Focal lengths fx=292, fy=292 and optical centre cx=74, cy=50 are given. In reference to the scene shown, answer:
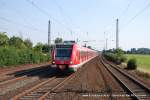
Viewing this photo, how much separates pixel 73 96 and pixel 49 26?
44914 millimetres

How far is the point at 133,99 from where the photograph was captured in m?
13.0

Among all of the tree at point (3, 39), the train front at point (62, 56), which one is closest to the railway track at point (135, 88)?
the train front at point (62, 56)

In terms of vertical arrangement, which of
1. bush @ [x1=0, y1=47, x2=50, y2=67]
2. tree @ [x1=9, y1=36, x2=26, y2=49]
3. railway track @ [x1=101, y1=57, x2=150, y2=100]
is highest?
tree @ [x1=9, y1=36, x2=26, y2=49]

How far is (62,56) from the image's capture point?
24.5 meters

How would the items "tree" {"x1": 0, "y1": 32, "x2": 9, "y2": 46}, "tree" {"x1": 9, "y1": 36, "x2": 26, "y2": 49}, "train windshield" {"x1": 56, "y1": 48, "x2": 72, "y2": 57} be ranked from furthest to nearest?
"tree" {"x1": 0, "y1": 32, "x2": 9, "y2": 46} → "tree" {"x1": 9, "y1": 36, "x2": 26, "y2": 49} → "train windshield" {"x1": 56, "y1": 48, "x2": 72, "y2": 57}

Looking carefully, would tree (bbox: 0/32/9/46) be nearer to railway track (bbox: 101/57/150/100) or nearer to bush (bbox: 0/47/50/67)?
bush (bbox: 0/47/50/67)

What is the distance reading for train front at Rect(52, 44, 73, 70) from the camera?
2400cm

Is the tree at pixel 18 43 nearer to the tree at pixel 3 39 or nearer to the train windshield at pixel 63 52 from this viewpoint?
the tree at pixel 3 39

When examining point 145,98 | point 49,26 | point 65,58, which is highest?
point 49,26

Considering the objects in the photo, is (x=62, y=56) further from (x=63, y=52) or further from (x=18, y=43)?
(x=18, y=43)

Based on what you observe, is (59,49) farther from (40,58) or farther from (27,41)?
(27,41)

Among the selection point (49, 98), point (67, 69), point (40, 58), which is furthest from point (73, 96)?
point (40, 58)

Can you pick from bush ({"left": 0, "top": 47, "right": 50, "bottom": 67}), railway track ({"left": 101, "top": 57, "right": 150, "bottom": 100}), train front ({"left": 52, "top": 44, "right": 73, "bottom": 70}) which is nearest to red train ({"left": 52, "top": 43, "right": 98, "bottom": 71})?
train front ({"left": 52, "top": 44, "right": 73, "bottom": 70})

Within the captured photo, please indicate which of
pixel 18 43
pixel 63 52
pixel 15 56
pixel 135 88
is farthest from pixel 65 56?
pixel 18 43
